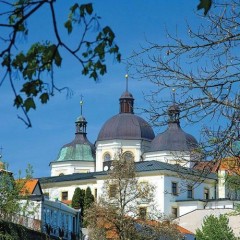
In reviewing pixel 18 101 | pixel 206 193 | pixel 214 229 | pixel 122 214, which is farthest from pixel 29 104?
pixel 206 193

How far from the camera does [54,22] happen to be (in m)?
6.29

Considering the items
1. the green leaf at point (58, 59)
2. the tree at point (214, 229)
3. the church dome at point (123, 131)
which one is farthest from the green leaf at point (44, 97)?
the church dome at point (123, 131)

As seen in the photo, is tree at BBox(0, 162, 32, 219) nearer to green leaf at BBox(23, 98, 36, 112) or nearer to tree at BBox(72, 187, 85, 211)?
green leaf at BBox(23, 98, 36, 112)

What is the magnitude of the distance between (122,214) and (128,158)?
136ft

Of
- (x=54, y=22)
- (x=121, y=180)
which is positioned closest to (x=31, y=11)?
(x=54, y=22)

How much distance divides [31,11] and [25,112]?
0.67m

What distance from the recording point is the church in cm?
9312

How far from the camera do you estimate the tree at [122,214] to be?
53.9 meters

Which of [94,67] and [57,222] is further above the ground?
[57,222]

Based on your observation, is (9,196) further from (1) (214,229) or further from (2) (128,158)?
(2) (128,158)

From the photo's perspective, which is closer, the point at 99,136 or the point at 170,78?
the point at 170,78

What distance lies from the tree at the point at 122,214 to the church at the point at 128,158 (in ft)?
91.0

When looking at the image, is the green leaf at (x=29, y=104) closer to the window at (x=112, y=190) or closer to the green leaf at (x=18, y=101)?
the green leaf at (x=18, y=101)

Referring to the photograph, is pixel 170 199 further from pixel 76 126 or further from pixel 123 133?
pixel 76 126
